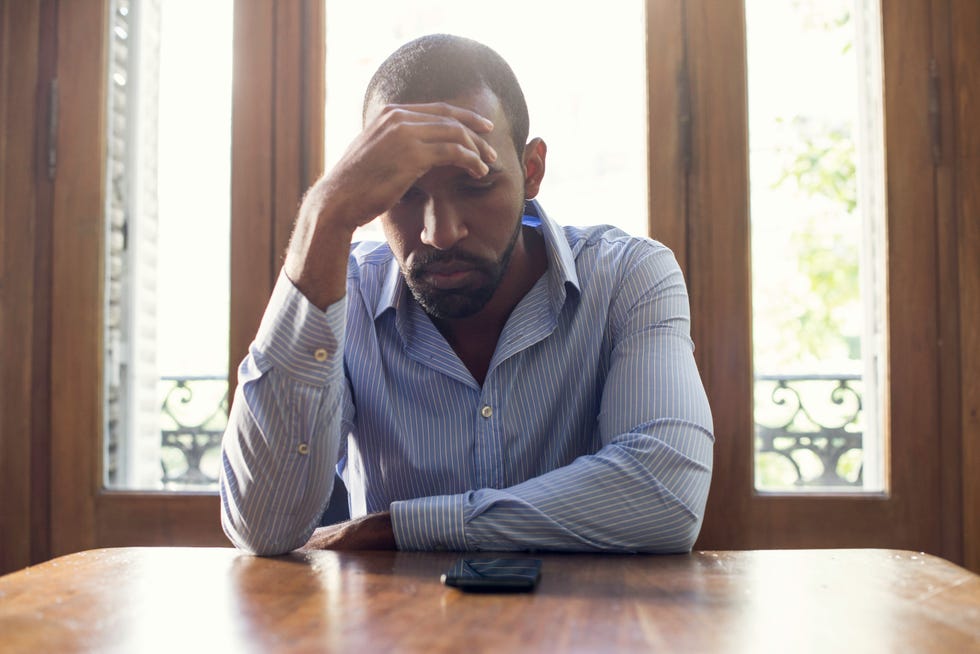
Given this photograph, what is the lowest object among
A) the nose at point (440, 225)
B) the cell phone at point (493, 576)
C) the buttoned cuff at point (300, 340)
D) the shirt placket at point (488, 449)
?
the cell phone at point (493, 576)

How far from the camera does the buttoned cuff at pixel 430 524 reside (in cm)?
109

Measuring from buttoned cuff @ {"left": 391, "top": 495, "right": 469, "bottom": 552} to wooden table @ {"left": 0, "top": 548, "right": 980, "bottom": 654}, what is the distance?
6 centimetres

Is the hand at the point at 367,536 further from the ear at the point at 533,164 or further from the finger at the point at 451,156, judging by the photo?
the ear at the point at 533,164

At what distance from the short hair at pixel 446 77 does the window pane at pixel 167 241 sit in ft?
2.57

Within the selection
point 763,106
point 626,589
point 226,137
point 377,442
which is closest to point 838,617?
point 626,589

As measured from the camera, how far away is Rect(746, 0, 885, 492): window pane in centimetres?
198

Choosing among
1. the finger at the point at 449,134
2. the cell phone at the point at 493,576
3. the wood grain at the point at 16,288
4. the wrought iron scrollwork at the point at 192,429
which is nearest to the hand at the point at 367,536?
the cell phone at the point at 493,576

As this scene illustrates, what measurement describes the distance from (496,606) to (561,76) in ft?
5.17

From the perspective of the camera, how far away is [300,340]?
1.19m

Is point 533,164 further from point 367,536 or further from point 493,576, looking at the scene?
point 493,576

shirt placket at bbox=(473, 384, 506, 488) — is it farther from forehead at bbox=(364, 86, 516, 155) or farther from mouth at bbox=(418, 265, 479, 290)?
forehead at bbox=(364, 86, 516, 155)

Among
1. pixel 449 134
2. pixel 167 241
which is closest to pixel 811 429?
pixel 449 134

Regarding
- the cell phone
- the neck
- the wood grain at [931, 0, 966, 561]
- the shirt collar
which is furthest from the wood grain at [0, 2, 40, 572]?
the wood grain at [931, 0, 966, 561]

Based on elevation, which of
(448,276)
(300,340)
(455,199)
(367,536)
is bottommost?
(367,536)
